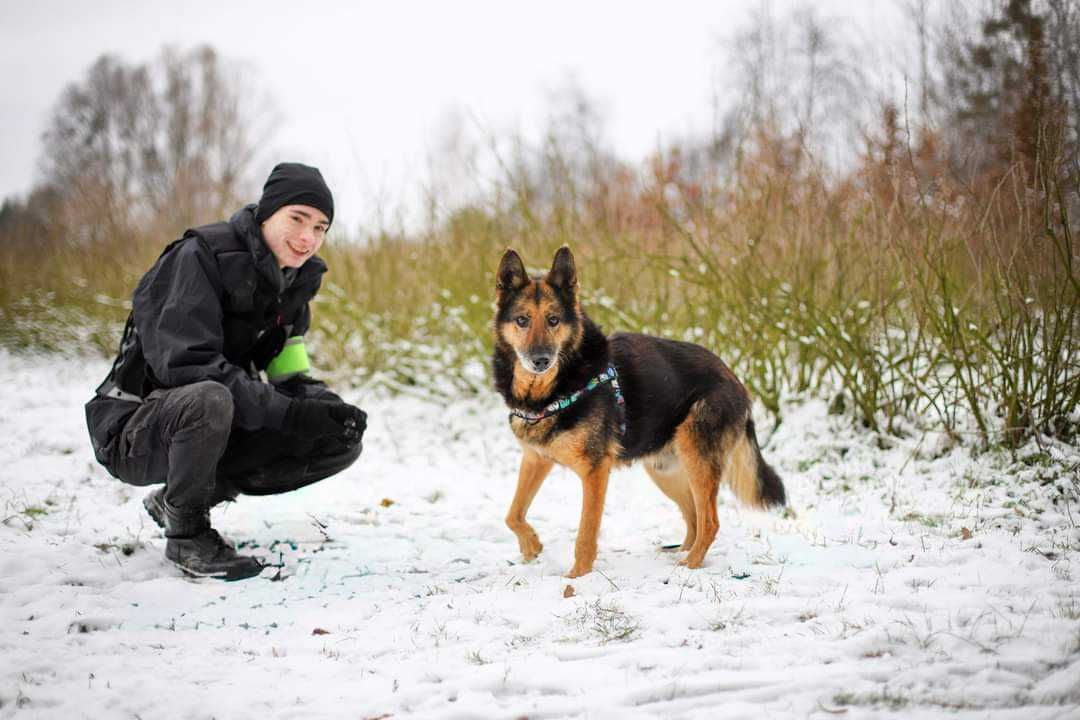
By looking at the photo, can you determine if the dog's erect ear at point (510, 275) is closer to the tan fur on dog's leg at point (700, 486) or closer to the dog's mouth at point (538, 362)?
the dog's mouth at point (538, 362)

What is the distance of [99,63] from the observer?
17.7 metres

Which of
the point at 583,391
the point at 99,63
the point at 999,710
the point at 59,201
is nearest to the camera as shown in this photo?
the point at 999,710

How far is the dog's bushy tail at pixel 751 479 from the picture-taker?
12.5 feet

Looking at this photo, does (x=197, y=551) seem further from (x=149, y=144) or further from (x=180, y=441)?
(x=149, y=144)

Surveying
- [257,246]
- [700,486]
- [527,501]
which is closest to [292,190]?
[257,246]

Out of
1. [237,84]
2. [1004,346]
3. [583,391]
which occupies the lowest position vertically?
[583,391]

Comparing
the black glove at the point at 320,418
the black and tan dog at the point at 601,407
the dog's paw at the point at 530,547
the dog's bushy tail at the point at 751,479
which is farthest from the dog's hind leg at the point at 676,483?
the black glove at the point at 320,418

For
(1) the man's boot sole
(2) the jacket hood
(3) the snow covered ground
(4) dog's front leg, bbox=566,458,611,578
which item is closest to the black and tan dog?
(4) dog's front leg, bbox=566,458,611,578

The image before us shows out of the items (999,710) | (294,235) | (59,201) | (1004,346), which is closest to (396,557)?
(294,235)

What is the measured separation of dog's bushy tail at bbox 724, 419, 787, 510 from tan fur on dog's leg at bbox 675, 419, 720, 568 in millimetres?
222

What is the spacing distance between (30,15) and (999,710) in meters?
9.92

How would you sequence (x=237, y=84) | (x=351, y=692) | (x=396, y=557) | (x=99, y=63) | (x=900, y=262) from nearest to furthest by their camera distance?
(x=351, y=692)
(x=396, y=557)
(x=900, y=262)
(x=99, y=63)
(x=237, y=84)

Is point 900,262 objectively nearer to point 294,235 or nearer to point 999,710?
point 999,710

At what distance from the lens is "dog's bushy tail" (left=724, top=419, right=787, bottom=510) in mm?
3812
